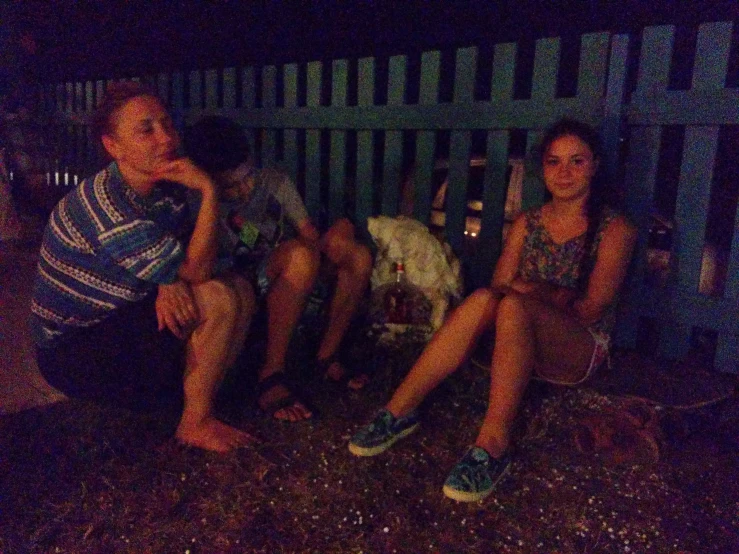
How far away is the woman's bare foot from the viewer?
2666mm

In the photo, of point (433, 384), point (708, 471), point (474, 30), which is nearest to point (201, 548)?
point (433, 384)

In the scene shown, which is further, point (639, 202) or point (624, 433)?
point (639, 202)

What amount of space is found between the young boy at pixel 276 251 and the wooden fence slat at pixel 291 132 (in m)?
1.23

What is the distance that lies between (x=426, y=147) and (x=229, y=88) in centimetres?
202

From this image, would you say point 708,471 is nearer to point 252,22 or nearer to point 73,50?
point 252,22

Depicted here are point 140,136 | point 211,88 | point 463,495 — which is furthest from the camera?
point 211,88

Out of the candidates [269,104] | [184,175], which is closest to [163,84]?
[269,104]

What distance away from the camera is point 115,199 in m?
2.39

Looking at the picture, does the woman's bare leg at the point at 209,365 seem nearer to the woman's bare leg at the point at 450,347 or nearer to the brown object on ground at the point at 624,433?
the woman's bare leg at the point at 450,347

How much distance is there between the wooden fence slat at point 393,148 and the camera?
4.06 m

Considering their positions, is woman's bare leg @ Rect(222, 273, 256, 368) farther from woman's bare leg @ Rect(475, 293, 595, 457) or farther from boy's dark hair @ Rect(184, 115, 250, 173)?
woman's bare leg @ Rect(475, 293, 595, 457)

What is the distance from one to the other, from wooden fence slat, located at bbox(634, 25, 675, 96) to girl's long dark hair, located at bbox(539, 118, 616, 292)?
584mm

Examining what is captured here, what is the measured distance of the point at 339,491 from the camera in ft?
7.95

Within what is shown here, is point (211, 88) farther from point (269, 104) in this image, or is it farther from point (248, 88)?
point (269, 104)
